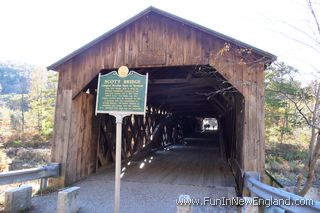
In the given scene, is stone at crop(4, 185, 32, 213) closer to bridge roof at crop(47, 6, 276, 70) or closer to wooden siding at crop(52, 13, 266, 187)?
wooden siding at crop(52, 13, 266, 187)

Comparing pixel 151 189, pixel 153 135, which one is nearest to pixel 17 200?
pixel 151 189

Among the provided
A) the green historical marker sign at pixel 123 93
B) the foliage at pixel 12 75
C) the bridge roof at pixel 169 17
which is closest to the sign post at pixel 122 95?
the green historical marker sign at pixel 123 93

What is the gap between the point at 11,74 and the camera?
70750mm

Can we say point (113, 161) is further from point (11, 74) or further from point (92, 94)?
point (11, 74)

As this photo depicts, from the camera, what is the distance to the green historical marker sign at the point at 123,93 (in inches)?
155

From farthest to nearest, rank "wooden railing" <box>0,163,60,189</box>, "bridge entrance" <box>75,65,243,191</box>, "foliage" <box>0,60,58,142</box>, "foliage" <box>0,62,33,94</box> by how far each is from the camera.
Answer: "foliage" <box>0,62,33,94</box>
"foliage" <box>0,60,58,142</box>
"bridge entrance" <box>75,65,243,191</box>
"wooden railing" <box>0,163,60,189</box>

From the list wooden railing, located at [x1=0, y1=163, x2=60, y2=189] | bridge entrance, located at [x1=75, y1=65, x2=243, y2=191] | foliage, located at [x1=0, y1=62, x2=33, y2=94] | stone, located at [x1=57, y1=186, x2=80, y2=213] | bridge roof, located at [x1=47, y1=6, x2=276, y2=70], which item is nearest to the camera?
stone, located at [x1=57, y1=186, x2=80, y2=213]

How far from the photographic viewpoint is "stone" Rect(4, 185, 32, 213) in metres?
3.66

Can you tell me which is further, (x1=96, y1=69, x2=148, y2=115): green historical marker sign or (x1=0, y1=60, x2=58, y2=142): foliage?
(x1=0, y1=60, x2=58, y2=142): foliage

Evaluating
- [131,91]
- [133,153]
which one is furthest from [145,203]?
[133,153]

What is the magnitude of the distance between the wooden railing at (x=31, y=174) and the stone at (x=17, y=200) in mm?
369

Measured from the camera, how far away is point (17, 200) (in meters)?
3.79

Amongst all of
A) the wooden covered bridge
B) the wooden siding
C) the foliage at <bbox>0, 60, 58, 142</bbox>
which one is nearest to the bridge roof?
the wooden covered bridge

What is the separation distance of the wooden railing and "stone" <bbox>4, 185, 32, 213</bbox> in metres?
0.37
